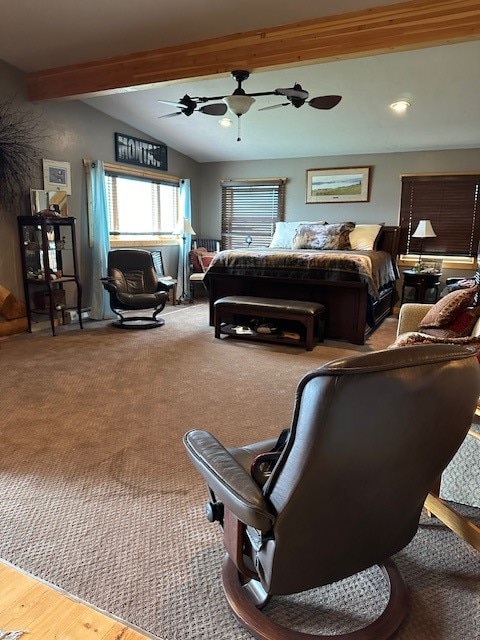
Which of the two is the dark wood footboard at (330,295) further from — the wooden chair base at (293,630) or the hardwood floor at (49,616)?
the hardwood floor at (49,616)

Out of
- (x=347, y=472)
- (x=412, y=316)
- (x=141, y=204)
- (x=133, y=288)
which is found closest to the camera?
(x=347, y=472)

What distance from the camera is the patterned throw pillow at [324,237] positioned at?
19.1ft

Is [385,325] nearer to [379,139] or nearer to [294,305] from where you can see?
[294,305]

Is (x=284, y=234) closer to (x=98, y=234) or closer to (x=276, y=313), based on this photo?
(x=276, y=313)

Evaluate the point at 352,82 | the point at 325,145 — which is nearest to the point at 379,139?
the point at 325,145

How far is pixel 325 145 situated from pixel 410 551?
19.0ft

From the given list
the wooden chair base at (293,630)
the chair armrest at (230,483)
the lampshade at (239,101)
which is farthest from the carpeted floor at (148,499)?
the lampshade at (239,101)

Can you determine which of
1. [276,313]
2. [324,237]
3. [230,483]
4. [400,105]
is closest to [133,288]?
[276,313]

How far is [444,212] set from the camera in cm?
613

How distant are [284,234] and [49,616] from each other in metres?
5.90

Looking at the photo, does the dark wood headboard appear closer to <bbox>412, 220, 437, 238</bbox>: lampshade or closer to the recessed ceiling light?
<bbox>412, 220, 437, 238</bbox>: lampshade

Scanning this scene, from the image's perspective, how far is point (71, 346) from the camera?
14.6 feet

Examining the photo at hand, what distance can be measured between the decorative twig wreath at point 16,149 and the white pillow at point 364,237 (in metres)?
4.04

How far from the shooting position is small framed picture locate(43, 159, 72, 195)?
4.98m
